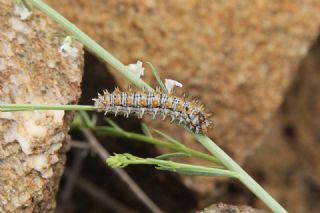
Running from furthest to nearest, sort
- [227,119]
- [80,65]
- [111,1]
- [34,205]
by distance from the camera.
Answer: [227,119], [111,1], [80,65], [34,205]

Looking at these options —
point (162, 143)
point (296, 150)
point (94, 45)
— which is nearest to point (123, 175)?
point (162, 143)

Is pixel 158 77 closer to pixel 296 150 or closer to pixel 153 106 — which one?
pixel 153 106

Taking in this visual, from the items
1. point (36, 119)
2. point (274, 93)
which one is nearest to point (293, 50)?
point (274, 93)

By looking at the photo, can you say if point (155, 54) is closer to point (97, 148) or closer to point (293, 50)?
point (97, 148)

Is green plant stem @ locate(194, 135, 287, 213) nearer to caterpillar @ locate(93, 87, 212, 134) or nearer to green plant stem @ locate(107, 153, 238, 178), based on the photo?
green plant stem @ locate(107, 153, 238, 178)

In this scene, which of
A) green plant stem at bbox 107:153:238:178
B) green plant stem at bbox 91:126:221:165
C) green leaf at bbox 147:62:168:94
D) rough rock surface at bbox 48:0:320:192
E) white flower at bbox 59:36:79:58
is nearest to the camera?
green plant stem at bbox 107:153:238:178

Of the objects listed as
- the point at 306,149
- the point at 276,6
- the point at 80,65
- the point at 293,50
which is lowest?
the point at 306,149

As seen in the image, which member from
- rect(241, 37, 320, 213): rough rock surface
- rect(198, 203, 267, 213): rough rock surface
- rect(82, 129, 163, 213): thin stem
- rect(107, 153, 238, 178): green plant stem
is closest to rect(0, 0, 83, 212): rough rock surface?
rect(107, 153, 238, 178): green plant stem
